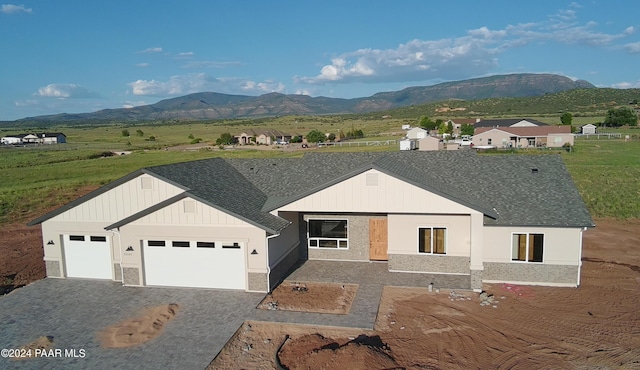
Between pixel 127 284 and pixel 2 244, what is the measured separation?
38.8 feet

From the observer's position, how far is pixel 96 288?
17.0m

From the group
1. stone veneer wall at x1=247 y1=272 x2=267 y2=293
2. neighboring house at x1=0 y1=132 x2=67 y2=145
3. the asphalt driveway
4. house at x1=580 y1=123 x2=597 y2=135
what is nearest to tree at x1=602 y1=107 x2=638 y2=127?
house at x1=580 y1=123 x2=597 y2=135

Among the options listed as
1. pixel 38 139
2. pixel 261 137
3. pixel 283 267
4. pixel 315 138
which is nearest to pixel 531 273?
pixel 283 267

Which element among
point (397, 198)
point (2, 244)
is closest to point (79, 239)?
point (2, 244)

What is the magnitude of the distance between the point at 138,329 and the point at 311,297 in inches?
219

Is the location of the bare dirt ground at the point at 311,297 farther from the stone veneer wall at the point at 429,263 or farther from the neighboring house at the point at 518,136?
the neighboring house at the point at 518,136

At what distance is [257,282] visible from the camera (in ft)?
52.6

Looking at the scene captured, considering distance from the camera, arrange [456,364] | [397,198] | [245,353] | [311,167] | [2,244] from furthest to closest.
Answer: [2,244], [311,167], [397,198], [245,353], [456,364]

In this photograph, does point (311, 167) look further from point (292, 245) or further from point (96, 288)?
point (96, 288)

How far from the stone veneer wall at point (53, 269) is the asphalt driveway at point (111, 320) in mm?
322

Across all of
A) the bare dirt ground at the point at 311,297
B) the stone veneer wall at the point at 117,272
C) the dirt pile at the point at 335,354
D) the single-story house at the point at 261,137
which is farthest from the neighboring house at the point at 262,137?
the dirt pile at the point at 335,354

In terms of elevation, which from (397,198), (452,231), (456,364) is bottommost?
(456,364)

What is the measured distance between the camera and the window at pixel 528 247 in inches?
648

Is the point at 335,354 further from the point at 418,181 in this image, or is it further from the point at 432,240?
the point at 432,240
